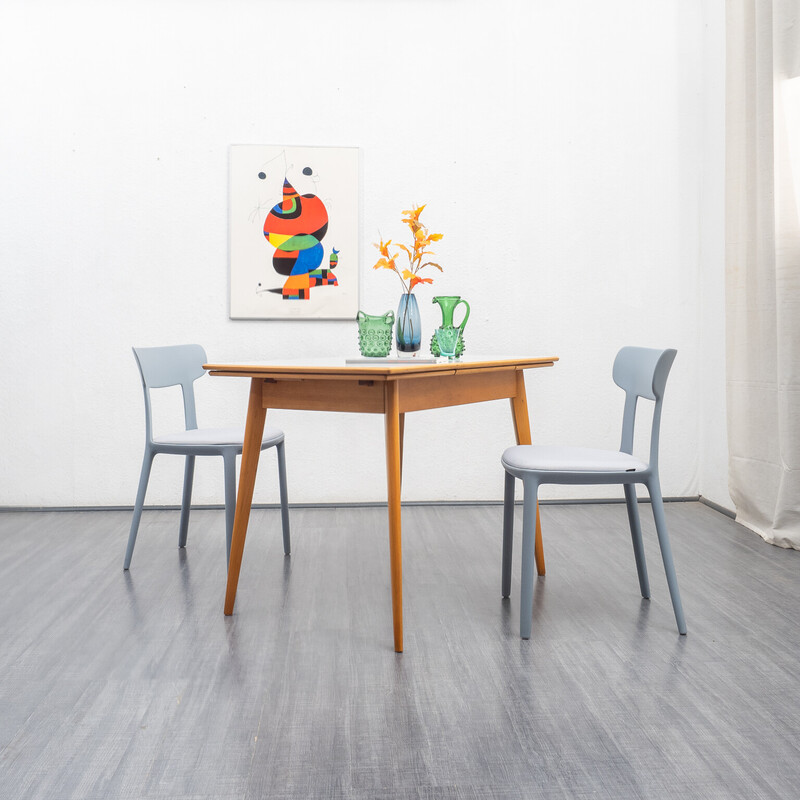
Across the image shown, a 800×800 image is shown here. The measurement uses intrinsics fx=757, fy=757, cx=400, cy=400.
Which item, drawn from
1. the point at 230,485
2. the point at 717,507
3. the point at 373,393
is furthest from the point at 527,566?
the point at 717,507

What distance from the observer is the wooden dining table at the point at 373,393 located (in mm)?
1944

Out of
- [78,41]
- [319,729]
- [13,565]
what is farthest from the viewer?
[78,41]

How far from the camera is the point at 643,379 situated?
2.24 metres

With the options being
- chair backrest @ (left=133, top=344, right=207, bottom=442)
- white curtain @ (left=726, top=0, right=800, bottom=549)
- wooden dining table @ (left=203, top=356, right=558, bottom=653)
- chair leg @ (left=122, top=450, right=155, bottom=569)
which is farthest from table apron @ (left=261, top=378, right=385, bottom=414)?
white curtain @ (left=726, top=0, right=800, bottom=549)

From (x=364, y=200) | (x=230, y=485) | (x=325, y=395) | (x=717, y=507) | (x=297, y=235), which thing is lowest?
(x=717, y=507)

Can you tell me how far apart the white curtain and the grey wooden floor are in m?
0.31

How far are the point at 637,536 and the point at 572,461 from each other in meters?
0.42

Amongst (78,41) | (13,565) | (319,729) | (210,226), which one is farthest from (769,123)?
(13,565)

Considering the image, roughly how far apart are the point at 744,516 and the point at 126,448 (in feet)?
9.29

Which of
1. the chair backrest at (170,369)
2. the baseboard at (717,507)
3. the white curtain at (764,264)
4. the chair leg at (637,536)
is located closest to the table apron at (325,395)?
the chair backrest at (170,369)

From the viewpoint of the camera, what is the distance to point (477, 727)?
1.58 meters

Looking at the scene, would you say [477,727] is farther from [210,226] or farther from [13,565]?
[210,226]

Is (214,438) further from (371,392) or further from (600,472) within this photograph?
(600,472)

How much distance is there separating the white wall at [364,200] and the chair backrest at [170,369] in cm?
62
